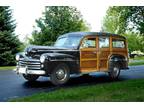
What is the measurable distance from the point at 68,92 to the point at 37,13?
71.1 inches

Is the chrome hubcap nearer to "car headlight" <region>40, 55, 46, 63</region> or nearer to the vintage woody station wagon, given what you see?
the vintage woody station wagon

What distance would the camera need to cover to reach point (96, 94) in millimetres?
7785

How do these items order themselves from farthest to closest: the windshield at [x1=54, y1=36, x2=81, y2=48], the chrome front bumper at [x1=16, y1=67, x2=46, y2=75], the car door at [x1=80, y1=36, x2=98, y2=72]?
the car door at [x1=80, y1=36, x2=98, y2=72] → the windshield at [x1=54, y1=36, x2=81, y2=48] → the chrome front bumper at [x1=16, y1=67, x2=46, y2=75]

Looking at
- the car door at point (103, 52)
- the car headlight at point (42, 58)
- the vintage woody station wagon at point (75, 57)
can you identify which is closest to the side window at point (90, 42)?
the vintage woody station wagon at point (75, 57)

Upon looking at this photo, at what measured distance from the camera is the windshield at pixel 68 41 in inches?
334

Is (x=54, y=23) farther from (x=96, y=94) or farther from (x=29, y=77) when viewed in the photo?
(x=96, y=94)

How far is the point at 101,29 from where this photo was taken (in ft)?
28.7

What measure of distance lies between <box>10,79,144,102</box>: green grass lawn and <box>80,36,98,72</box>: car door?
42 centimetres

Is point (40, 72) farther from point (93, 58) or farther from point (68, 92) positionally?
point (93, 58)

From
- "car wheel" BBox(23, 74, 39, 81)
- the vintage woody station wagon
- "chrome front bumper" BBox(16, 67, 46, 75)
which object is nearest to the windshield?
the vintage woody station wagon

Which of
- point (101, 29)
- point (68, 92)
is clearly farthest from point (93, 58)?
point (68, 92)

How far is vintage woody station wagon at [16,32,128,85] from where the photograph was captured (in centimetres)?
826

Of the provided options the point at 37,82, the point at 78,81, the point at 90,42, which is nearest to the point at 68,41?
the point at 90,42
